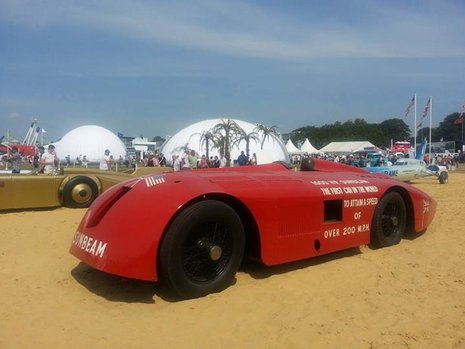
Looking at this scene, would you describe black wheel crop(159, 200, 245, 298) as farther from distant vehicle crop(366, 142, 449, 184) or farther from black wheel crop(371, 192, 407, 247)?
distant vehicle crop(366, 142, 449, 184)

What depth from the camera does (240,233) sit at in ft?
13.8

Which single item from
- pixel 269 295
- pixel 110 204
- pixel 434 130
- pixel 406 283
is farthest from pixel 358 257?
pixel 434 130

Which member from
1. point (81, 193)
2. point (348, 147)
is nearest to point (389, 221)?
point (81, 193)

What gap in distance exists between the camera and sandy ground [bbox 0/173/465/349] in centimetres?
314

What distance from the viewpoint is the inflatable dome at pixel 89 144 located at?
6638 centimetres

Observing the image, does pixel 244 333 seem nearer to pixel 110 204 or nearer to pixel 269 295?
pixel 269 295

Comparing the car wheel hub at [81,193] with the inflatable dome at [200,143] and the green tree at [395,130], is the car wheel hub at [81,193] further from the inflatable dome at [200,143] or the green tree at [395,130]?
the green tree at [395,130]

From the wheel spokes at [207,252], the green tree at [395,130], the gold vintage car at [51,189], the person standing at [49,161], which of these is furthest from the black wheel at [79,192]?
the green tree at [395,130]

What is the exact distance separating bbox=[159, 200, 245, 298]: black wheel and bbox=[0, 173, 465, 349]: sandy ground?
151mm

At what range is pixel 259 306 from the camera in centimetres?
374

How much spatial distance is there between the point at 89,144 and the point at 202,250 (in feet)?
221

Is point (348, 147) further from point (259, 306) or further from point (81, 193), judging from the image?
point (259, 306)

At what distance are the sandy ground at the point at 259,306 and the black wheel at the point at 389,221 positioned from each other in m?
0.28

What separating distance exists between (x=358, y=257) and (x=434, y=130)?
137 metres
